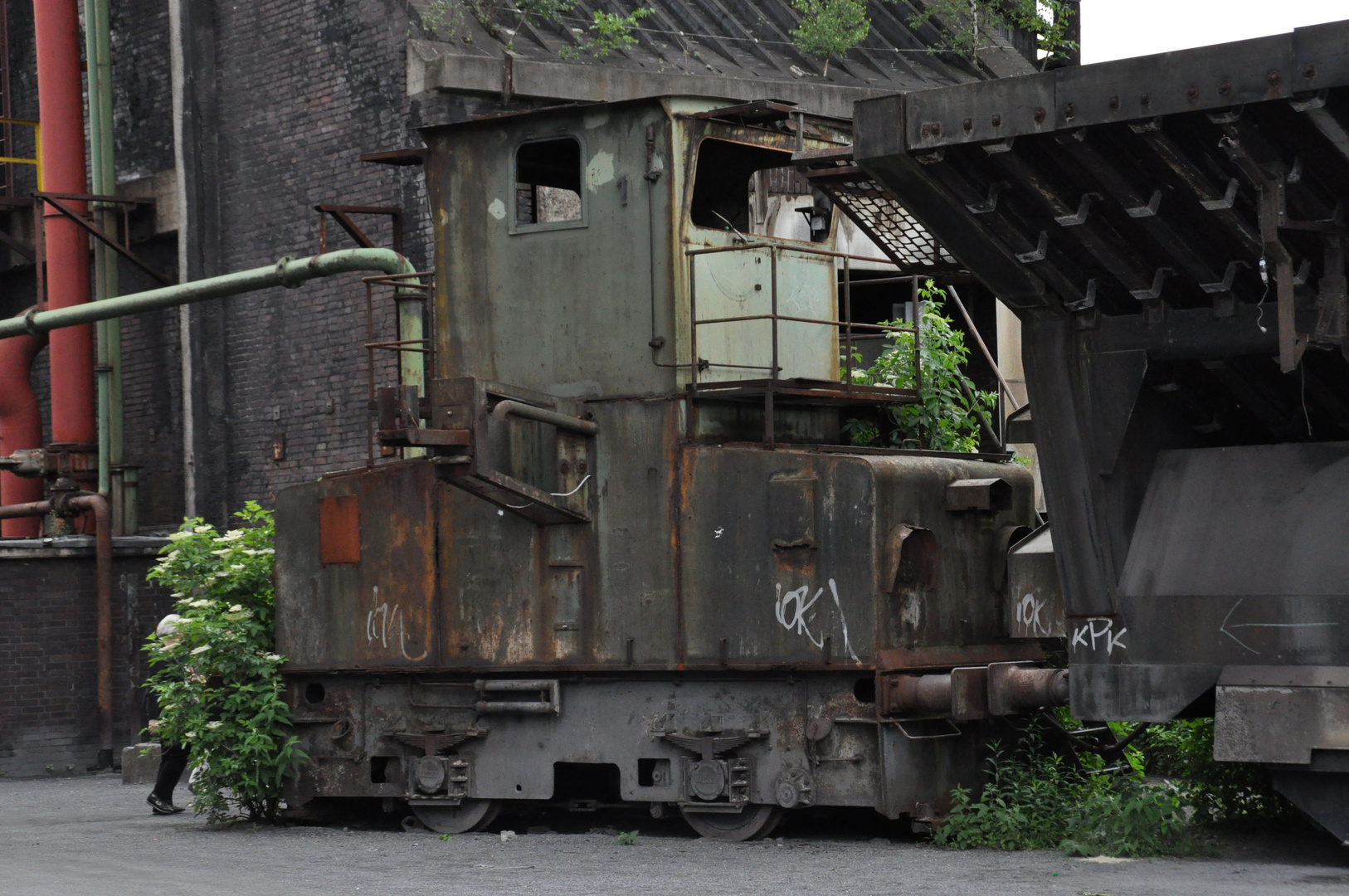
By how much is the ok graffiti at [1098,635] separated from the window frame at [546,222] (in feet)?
12.9

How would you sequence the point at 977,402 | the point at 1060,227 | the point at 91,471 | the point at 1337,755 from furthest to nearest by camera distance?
the point at 91,471
the point at 977,402
the point at 1060,227
the point at 1337,755

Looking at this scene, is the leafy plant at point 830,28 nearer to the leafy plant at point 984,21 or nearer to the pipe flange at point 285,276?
the leafy plant at point 984,21

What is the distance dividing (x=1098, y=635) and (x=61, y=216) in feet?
41.7

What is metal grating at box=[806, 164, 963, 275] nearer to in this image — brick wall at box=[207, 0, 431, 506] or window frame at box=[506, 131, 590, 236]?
window frame at box=[506, 131, 590, 236]

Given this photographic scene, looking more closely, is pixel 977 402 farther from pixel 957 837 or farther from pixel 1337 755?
pixel 1337 755

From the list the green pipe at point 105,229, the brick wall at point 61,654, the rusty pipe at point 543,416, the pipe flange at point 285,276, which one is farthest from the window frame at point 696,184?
the green pipe at point 105,229

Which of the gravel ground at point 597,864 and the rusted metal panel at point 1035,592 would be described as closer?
the gravel ground at point 597,864

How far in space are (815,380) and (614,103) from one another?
2.06 metres

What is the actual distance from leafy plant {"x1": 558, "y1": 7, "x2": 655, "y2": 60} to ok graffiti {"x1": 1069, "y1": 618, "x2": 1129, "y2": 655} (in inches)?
320

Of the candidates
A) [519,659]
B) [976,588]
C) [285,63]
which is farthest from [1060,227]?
[285,63]

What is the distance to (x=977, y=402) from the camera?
12055 mm

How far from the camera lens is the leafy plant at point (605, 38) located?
1554 cm

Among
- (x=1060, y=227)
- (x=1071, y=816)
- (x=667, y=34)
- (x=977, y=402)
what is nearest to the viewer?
(x=1060, y=227)

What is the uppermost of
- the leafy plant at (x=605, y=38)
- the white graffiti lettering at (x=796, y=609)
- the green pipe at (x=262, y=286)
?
the leafy plant at (x=605, y=38)
